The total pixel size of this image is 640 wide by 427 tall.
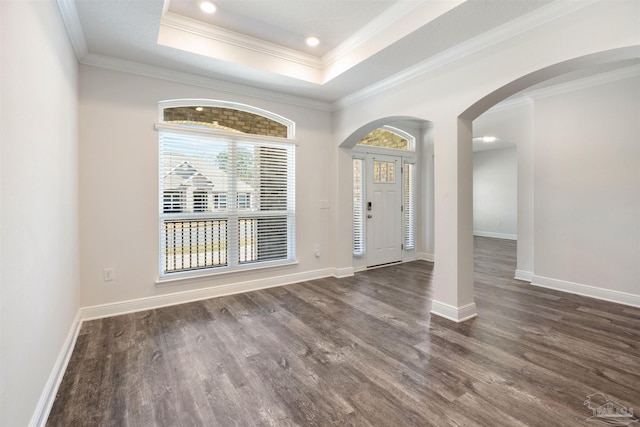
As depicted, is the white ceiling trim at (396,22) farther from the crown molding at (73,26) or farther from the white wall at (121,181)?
the crown molding at (73,26)

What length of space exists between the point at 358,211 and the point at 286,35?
2.90 metres

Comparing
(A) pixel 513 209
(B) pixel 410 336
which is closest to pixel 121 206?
(B) pixel 410 336

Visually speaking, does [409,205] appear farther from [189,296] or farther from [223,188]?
[189,296]

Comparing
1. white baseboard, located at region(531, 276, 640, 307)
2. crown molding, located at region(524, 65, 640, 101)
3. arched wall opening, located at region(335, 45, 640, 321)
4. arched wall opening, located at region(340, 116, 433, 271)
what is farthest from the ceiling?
white baseboard, located at region(531, 276, 640, 307)

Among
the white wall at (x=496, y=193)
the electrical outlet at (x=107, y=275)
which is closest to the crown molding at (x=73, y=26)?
the electrical outlet at (x=107, y=275)

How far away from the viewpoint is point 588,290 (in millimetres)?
3744

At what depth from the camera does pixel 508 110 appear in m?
4.60

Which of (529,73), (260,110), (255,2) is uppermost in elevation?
(255,2)

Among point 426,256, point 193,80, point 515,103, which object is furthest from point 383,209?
point 193,80

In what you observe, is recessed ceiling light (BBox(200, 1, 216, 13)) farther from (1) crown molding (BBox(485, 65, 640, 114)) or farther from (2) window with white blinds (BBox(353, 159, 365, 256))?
(1) crown molding (BBox(485, 65, 640, 114))

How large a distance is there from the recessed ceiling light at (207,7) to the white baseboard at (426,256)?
205 inches

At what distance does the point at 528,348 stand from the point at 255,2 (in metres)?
3.79

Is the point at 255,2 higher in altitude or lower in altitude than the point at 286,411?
higher

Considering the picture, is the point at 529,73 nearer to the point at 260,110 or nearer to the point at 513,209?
the point at 260,110
